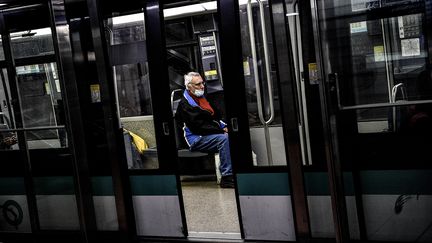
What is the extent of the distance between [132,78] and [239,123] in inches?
41.8

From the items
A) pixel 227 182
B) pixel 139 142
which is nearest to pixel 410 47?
pixel 139 142

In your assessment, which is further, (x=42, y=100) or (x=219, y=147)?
(x=219, y=147)

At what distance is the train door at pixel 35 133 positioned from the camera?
4.21 meters

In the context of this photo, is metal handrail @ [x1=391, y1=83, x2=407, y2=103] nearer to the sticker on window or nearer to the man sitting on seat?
the sticker on window

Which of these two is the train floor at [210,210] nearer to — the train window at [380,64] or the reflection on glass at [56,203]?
the reflection on glass at [56,203]

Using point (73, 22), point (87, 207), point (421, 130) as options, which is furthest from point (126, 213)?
point (421, 130)

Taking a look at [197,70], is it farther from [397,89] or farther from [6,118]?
[397,89]

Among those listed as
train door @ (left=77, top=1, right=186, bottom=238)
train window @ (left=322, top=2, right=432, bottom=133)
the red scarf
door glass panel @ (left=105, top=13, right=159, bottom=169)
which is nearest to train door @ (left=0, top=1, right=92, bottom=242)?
train door @ (left=77, top=1, right=186, bottom=238)

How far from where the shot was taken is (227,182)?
19.4 feet

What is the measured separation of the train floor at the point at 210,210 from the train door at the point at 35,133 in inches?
42.7

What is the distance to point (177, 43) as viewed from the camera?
6.75 metres

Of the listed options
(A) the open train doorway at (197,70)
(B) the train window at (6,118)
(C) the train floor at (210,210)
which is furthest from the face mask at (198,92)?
(B) the train window at (6,118)

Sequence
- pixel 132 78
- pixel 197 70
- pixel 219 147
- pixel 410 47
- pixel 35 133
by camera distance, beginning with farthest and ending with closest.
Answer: pixel 197 70
pixel 219 147
pixel 35 133
pixel 132 78
pixel 410 47

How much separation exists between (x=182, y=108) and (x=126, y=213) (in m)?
2.10
